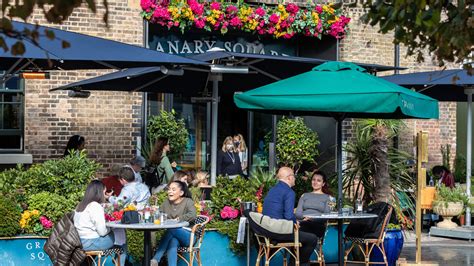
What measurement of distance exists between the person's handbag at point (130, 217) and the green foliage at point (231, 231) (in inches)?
63.4

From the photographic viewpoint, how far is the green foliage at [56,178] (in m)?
11.8

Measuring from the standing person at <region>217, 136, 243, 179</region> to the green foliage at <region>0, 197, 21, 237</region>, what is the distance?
6.05 metres

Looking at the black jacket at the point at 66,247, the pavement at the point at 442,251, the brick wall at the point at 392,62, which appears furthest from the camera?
the brick wall at the point at 392,62

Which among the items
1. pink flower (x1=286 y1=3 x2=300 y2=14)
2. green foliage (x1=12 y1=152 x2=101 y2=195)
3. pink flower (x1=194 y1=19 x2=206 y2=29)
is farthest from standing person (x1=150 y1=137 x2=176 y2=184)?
pink flower (x1=286 y1=3 x2=300 y2=14)

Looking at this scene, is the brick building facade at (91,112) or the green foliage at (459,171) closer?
the brick building facade at (91,112)

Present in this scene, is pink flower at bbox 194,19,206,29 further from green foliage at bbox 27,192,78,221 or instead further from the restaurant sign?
green foliage at bbox 27,192,78,221

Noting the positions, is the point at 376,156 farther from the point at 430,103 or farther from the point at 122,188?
the point at 122,188

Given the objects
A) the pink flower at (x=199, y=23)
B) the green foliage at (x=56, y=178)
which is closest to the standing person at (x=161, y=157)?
the pink flower at (x=199, y=23)

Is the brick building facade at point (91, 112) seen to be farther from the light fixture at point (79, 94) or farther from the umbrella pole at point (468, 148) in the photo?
the umbrella pole at point (468, 148)

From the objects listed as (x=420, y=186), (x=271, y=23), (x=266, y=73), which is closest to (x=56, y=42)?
(x=266, y=73)

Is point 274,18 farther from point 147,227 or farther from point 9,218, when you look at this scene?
point 147,227

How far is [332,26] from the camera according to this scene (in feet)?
62.2

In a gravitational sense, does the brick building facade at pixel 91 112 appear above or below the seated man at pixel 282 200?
above

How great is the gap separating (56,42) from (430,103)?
4.44 m
